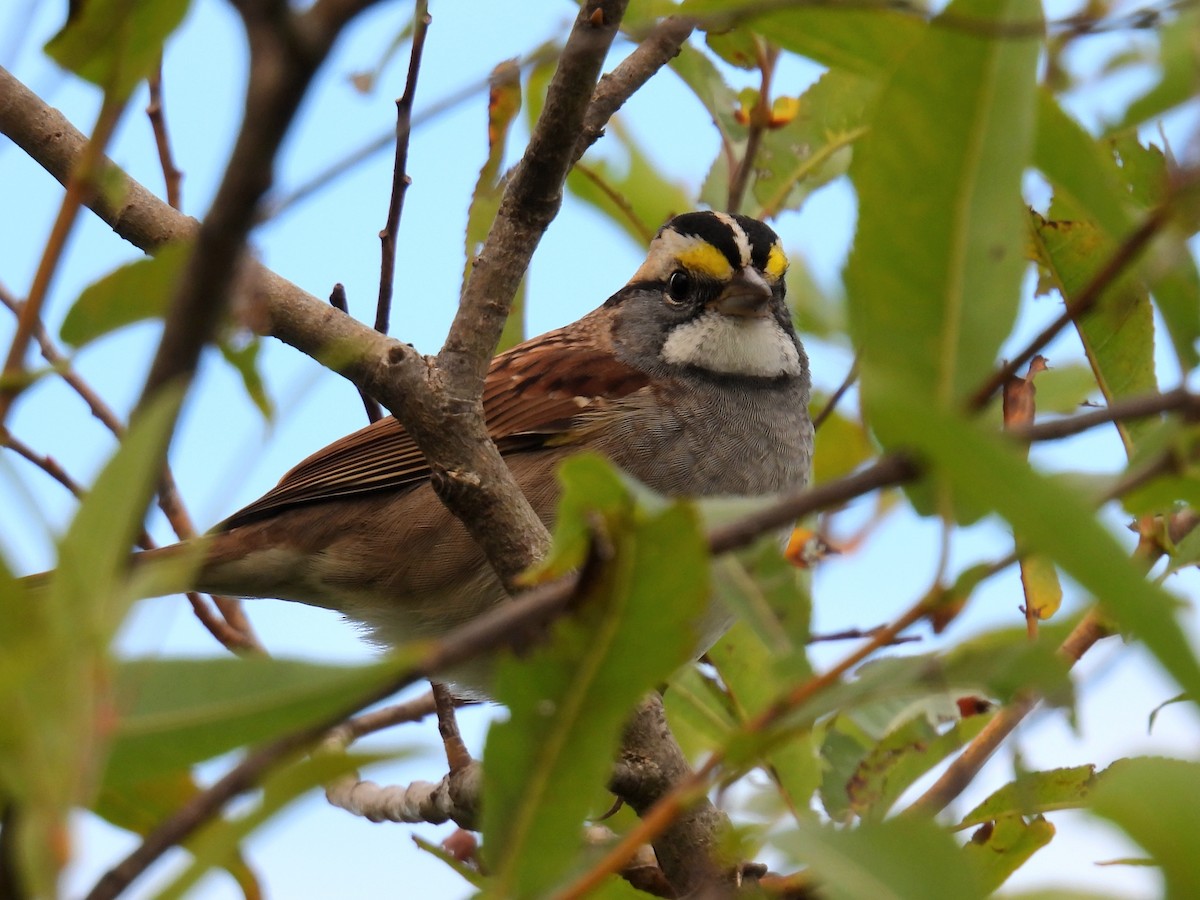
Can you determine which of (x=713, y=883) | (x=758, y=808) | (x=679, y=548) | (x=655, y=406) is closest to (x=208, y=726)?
(x=679, y=548)

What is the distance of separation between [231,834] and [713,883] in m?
1.06

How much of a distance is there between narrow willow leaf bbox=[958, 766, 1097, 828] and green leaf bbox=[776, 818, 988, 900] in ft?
3.54

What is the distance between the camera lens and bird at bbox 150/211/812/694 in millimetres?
3922

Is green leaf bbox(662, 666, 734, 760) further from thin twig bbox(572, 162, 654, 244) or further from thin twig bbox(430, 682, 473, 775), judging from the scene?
thin twig bbox(572, 162, 654, 244)

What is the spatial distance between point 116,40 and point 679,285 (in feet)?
11.0

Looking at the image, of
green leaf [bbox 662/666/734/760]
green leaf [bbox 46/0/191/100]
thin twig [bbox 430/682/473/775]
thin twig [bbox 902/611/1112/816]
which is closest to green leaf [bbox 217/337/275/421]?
green leaf [bbox 46/0/191/100]

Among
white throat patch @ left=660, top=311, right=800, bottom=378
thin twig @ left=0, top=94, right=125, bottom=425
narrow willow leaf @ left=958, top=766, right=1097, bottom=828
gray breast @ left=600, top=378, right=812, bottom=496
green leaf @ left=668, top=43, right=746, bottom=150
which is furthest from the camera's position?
white throat patch @ left=660, top=311, right=800, bottom=378

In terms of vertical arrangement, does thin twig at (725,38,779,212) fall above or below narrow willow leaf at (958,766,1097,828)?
above

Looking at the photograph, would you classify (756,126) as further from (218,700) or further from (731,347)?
(218,700)

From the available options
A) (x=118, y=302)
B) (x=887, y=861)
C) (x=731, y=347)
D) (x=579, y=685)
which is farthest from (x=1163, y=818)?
(x=731, y=347)

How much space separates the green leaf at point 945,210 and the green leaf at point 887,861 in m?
0.31

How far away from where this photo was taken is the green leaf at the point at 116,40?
40.8 inches

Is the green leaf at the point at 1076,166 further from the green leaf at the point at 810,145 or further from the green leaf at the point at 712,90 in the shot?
the green leaf at the point at 712,90

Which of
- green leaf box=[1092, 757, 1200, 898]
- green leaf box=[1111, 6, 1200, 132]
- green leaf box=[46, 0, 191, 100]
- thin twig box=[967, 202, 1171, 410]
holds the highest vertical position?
green leaf box=[46, 0, 191, 100]
